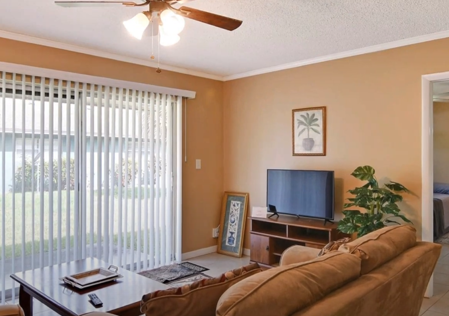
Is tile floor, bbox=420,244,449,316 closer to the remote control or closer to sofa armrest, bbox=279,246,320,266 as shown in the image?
sofa armrest, bbox=279,246,320,266

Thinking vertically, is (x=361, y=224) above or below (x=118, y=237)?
above

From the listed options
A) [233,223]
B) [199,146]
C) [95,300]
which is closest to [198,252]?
[233,223]

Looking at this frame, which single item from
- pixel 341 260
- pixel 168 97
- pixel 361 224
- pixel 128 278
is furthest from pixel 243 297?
pixel 168 97

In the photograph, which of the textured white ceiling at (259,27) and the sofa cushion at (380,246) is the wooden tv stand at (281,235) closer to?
the sofa cushion at (380,246)

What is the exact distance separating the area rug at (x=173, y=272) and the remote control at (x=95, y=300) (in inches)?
68.5

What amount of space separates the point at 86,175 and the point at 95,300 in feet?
6.22

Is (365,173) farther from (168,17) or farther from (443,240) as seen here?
(443,240)

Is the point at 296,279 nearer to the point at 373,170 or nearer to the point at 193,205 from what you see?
the point at 373,170

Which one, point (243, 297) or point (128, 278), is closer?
point (243, 297)

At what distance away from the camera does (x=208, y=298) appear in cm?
130

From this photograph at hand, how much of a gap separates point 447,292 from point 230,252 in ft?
8.04

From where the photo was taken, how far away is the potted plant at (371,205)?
3.29 metres

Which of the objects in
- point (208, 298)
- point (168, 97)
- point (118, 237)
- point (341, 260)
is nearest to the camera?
point (208, 298)

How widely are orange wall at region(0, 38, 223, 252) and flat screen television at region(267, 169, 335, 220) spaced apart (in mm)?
936
